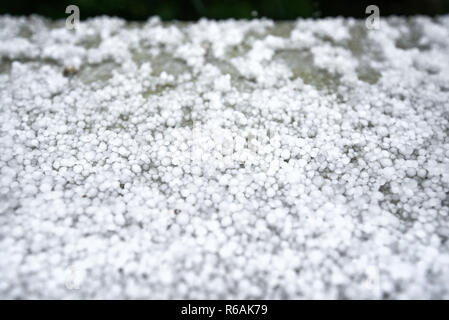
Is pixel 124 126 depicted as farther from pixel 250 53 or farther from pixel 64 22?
pixel 64 22

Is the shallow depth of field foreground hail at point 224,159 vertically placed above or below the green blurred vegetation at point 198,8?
below

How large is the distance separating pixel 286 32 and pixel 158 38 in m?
0.52

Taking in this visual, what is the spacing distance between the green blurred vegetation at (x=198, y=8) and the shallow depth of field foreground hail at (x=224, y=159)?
0.04 meters

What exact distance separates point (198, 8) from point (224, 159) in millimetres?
752

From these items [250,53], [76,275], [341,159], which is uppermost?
[250,53]

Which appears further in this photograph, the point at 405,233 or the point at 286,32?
the point at 286,32

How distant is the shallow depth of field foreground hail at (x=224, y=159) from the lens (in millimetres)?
903

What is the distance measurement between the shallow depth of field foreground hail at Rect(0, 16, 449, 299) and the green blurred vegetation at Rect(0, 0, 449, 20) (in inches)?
1.7

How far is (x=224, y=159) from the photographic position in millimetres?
1109

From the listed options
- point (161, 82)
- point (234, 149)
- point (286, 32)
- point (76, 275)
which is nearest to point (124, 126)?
point (161, 82)

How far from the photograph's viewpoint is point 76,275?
888 mm

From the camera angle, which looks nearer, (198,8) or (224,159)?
(224,159)

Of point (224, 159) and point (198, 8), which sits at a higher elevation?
point (198, 8)

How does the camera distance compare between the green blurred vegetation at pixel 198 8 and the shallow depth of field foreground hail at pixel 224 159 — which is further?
the green blurred vegetation at pixel 198 8
